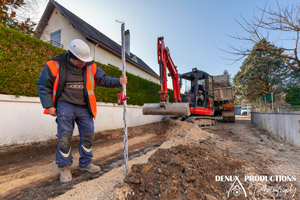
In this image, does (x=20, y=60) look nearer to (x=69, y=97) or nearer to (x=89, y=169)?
(x=69, y=97)

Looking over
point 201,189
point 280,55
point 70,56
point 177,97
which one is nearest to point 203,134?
point 177,97

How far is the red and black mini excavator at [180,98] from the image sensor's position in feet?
17.9

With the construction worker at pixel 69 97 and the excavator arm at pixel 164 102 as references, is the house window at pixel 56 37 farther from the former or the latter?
the construction worker at pixel 69 97

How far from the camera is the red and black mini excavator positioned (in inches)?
215

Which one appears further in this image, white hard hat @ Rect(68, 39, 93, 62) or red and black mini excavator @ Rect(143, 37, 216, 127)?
red and black mini excavator @ Rect(143, 37, 216, 127)

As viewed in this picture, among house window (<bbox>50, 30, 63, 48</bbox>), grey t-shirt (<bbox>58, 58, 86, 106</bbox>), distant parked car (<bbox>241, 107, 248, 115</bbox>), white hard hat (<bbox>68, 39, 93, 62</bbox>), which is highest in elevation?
house window (<bbox>50, 30, 63, 48</bbox>)

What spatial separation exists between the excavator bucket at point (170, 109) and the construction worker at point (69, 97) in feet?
11.0

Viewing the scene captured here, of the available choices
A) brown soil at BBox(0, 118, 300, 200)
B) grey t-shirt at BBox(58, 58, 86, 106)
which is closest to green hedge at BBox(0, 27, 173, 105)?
brown soil at BBox(0, 118, 300, 200)

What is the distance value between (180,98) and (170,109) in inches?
61.9

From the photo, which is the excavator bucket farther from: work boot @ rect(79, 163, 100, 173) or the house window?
the house window

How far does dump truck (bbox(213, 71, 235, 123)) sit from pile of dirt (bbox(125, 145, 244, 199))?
8248 mm

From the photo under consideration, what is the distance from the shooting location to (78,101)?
7.45ft
